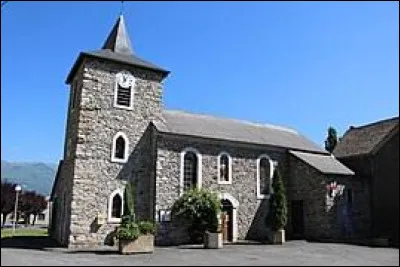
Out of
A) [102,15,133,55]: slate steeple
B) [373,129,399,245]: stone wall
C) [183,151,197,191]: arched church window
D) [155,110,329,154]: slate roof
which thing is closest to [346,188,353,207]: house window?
[373,129,399,245]: stone wall

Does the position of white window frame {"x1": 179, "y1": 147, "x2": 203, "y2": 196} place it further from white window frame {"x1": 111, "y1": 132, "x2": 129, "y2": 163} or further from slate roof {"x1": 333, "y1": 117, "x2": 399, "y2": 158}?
slate roof {"x1": 333, "y1": 117, "x2": 399, "y2": 158}

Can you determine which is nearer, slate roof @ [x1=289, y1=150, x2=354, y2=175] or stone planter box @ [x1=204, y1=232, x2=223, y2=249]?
stone planter box @ [x1=204, y1=232, x2=223, y2=249]

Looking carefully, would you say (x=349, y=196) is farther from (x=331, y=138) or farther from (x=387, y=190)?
(x=331, y=138)

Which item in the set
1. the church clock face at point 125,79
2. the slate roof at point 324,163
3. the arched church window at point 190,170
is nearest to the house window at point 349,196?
the slate roof at point 324,163

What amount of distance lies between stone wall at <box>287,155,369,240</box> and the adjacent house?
61cm

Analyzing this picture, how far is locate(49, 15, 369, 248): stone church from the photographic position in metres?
22.8

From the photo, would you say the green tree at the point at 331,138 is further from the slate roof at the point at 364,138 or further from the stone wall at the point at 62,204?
the stone wall at the point at 62,204

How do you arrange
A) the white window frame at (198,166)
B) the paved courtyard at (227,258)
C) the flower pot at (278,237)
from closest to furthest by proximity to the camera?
1. the paved courtyard at (227,258)
2. the flower pot at (278,237)
3. the white window frame at (198,166)

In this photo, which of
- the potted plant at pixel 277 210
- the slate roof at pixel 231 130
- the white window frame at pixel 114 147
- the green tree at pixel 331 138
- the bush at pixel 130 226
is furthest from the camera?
the green tree at pixel 331 138

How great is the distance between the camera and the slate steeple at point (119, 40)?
27266mm

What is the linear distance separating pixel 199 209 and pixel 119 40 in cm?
1228

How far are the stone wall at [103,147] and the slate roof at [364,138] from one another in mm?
14488

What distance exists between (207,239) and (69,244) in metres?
6.92

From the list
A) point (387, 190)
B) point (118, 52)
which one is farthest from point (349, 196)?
point (118, 52)
